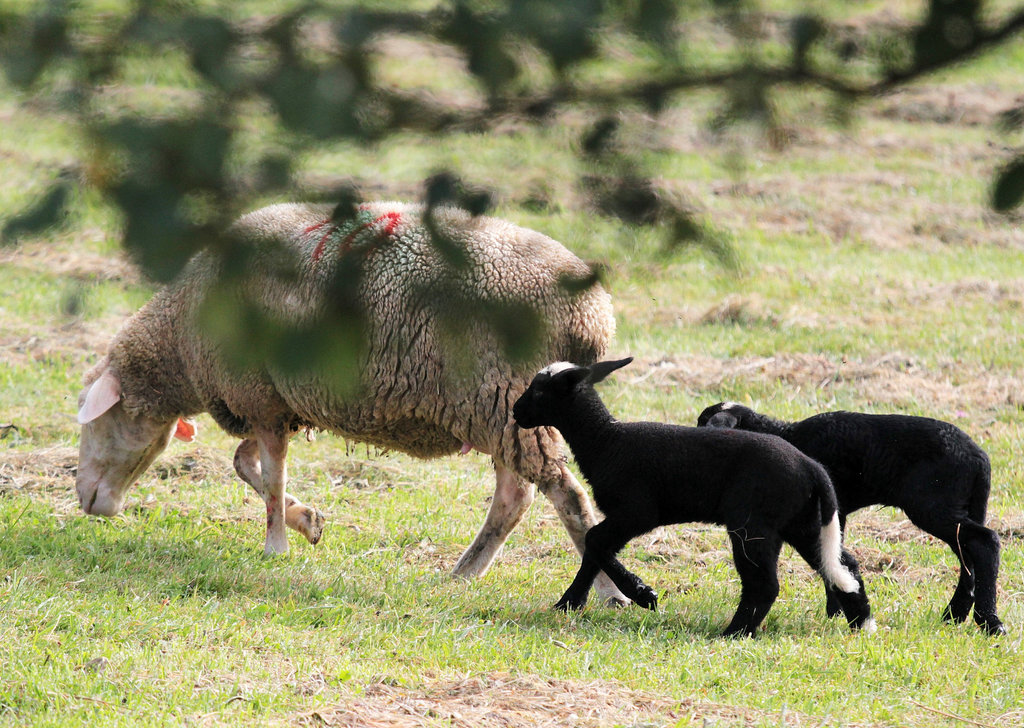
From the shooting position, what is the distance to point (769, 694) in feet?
13.8

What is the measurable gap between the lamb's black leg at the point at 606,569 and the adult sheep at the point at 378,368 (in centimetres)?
48

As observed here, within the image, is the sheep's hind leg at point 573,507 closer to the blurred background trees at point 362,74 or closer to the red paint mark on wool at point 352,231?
the red paint mark on wool at point 352,231

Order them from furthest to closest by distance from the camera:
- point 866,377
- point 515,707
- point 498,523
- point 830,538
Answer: point 866,377, point 498,523, point 830,538, point 515,707

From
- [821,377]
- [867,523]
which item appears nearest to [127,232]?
[867,523]

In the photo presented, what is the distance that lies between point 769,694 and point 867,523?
9.32 ft

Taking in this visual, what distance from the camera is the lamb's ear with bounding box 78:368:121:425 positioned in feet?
21.1

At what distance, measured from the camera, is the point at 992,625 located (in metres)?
5.01

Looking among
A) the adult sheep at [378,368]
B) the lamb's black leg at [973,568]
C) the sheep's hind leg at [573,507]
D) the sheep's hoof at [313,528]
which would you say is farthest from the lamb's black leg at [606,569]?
the sheep's hoof at [313,528]

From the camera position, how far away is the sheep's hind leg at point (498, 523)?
604cm

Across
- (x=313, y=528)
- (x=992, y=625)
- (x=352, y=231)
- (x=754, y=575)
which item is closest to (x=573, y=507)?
(x=754, y=575)

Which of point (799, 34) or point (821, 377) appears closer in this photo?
point (799, 34)

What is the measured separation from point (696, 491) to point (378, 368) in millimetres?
1455

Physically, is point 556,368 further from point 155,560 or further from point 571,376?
point 155,560

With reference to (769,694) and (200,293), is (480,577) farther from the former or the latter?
(200,293)
